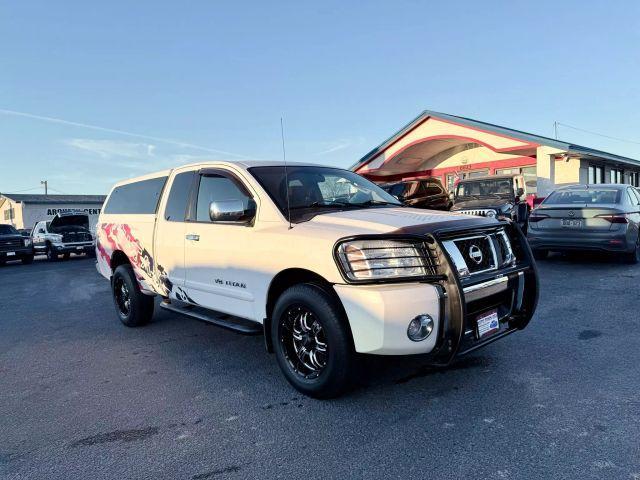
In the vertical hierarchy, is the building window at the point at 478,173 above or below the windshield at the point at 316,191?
above

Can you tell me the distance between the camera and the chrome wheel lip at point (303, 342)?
337cm

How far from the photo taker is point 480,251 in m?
3.42

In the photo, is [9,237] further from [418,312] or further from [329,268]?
[418,312]

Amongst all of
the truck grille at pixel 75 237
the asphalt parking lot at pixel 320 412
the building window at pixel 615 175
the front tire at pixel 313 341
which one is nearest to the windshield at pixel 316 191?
the front tire at pixel 313 341

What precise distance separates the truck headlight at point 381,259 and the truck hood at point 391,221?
96 mm

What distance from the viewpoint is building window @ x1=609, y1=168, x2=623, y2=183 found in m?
21.8

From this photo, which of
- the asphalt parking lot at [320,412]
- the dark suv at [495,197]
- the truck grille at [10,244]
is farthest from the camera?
the truck grille at [10,244]

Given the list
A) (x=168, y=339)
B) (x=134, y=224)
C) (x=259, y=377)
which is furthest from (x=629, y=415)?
(x=134, y=224)

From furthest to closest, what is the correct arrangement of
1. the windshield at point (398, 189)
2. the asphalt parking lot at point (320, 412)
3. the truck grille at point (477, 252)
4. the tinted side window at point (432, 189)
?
1. the windshield at point (398, 189)
2. the tinted side window at point (432, 189)
3. the truck grille at point (477, 252)
4. the asphalt parking lot at point (320, 412)

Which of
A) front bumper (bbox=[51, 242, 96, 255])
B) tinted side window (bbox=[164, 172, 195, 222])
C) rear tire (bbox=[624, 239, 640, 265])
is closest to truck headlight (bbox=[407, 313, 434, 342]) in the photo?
tinted side window (bbox=[164, 172, 195, 222])

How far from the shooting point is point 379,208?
161 inches

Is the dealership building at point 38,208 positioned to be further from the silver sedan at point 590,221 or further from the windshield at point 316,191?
the windshield at point 316,191

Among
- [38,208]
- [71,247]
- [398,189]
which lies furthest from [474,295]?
[38,208]

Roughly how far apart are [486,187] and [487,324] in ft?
34.1
